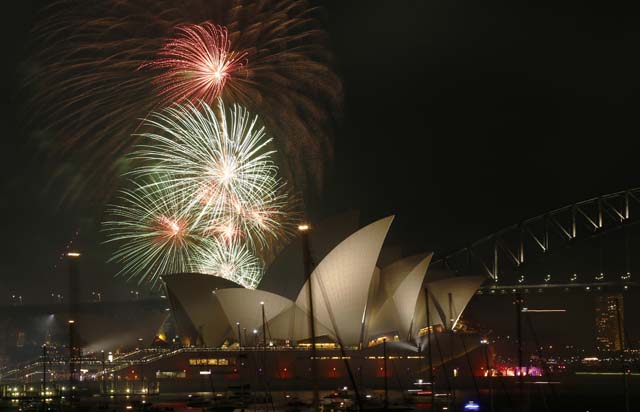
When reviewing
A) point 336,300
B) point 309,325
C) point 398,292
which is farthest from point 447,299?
point 336,300

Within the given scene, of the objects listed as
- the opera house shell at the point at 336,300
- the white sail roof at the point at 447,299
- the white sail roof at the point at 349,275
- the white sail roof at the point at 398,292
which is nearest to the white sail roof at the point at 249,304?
the opera house shell at the point at 336,300

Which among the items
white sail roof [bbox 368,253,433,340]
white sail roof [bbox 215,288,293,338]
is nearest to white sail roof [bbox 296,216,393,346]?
white sail roof [bbox 368,253,433,340]

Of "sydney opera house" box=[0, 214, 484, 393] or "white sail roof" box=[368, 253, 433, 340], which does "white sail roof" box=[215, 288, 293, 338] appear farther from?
"white sail roof" box=[368, 253, 433, 340]

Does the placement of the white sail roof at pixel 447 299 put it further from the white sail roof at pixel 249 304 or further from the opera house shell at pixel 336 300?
the white sail roof at pixel 249 304

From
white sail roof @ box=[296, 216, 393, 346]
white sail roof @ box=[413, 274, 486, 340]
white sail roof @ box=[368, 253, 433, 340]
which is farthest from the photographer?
white sail roof @ box=[413, 274, 486, 340]

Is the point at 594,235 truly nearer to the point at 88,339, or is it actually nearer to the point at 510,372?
the point at 510,372

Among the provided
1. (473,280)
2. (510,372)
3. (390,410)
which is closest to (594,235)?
(510,372)

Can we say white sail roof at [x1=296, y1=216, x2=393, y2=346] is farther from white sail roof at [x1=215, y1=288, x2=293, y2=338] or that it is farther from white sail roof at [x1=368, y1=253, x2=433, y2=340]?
white sail roof at [x1=215, y1=288, x2=293, y2=338]

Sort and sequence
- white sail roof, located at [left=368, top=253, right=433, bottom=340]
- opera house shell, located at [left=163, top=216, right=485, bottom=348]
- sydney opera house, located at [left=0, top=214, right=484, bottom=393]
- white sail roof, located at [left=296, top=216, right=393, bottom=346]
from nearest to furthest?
white sail roof, located at [left=296, top=216, right=393, bottom=346] < opera house shell, located at [left=163, top=216, right=485, bottom=348] < sydney opera house, located at [left=0, top=214, right=484, bottom=393] < white sail roof, located at [left=368, top=253, right=433, bottom=340]

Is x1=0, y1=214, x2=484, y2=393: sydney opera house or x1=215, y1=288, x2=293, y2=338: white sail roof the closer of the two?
x1=0, y1=214, x2=484, y2=393: sydney opera house
